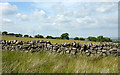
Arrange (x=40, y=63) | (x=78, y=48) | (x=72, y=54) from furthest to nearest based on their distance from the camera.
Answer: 1. (x=78, y=48)
2. (x=72, y=54)
3. (x=40, y=63)

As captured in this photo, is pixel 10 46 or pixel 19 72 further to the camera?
pixel 10 46

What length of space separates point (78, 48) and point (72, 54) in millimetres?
760

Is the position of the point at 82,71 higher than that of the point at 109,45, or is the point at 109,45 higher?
the point at 109,45

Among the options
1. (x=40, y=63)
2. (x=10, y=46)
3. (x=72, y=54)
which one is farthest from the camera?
(x=10, y=46)

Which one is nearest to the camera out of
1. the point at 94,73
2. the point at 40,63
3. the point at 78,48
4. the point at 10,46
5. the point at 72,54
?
the point at 94,73

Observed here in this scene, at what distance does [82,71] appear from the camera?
162 inches

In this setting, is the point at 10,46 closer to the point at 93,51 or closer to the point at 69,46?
the point at 69,46

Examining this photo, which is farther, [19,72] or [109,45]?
[109,45]

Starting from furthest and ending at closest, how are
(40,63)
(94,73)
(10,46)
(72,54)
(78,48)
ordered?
(10,46) < (78,48) < (72,54) < (40,63) < (94,73)

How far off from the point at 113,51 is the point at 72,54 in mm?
2931

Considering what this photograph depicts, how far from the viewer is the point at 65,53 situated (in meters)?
6.73

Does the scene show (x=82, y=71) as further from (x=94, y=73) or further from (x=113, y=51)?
(x=113, y=51)

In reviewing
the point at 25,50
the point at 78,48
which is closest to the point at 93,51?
the point at 78,48

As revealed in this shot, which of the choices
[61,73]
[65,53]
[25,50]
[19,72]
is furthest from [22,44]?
[61,73]
